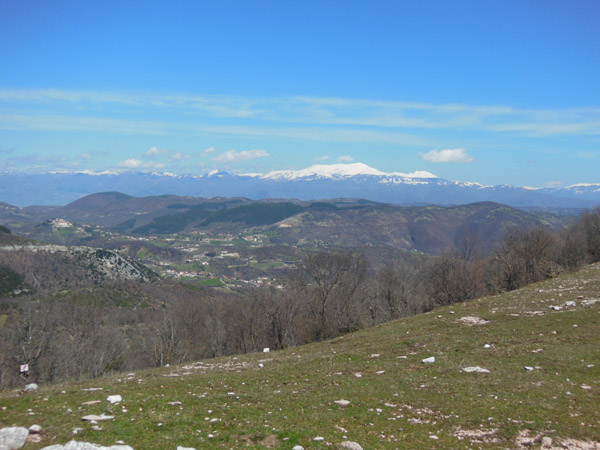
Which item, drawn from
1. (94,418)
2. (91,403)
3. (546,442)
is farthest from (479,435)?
(91,403)

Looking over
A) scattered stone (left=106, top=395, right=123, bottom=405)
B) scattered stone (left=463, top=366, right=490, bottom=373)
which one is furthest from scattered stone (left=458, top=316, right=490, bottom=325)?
scattered stone (left=106, top=395, right=123, bottom=405)

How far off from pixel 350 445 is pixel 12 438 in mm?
9919

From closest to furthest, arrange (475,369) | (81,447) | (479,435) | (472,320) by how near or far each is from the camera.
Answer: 1. (81,447)
2. (479,435)
3. (475,369)
4. (472,320)

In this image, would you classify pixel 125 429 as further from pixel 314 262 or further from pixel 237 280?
pixel 237 280

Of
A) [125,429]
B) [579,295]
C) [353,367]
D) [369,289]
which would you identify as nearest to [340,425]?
[125,429]

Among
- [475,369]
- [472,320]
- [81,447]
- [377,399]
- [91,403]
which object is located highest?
[81,447]

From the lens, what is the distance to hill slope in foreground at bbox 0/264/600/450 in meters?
11.8

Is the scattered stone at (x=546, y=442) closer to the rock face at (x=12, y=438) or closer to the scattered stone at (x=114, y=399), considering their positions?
the scattered stone at (x=114, y=399)

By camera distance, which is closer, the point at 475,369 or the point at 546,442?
the point at 546,442

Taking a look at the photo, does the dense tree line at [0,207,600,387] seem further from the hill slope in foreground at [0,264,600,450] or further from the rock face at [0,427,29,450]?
the rock face at [0,427,29,450]

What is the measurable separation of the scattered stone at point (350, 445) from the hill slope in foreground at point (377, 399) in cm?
29

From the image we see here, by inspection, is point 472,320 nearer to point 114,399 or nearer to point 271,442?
point 271,442

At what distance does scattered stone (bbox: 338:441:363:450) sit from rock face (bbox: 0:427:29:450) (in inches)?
370

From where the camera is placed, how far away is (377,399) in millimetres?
15422
